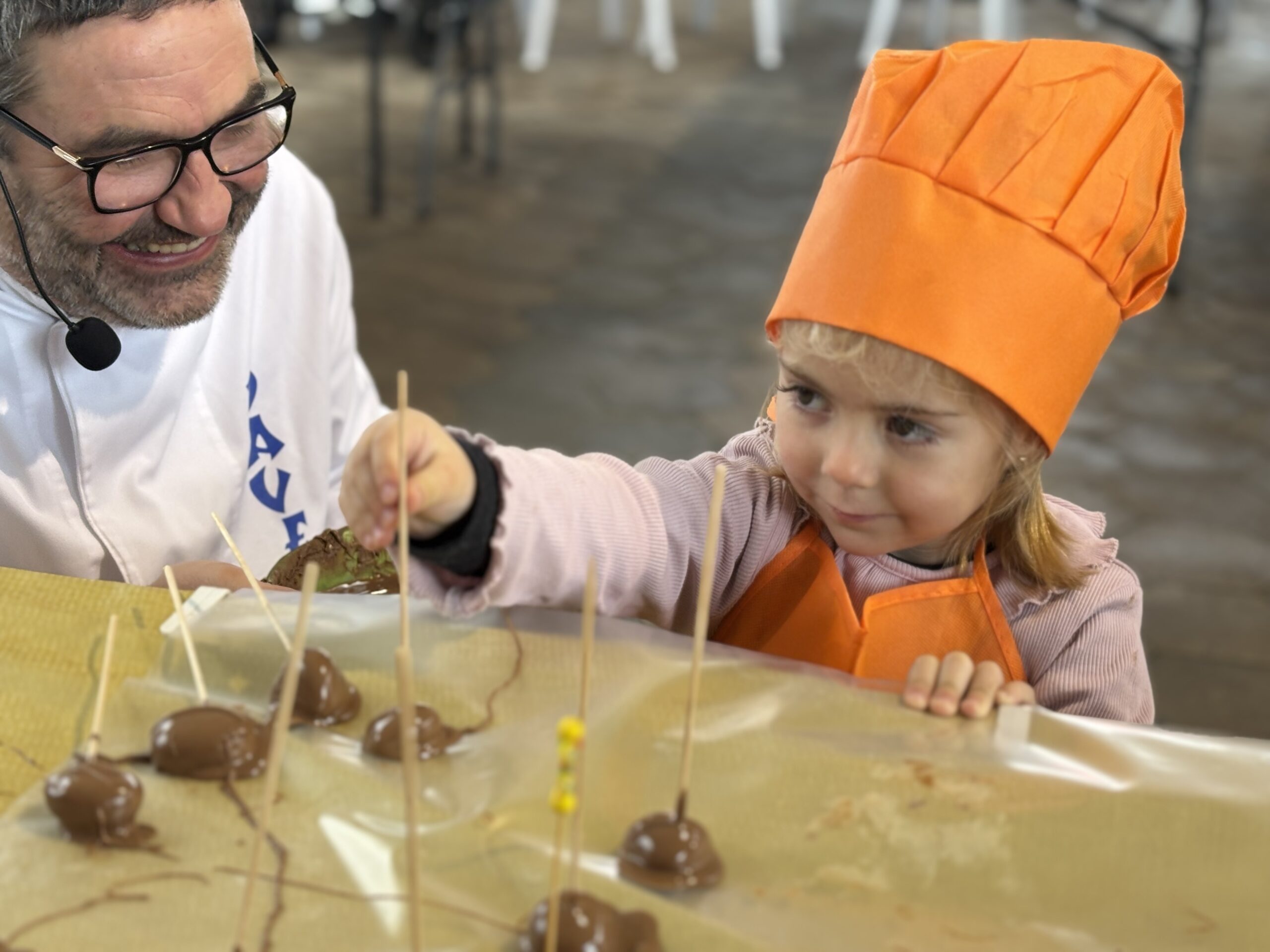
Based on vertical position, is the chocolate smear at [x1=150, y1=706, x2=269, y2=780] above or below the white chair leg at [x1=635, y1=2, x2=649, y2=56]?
above

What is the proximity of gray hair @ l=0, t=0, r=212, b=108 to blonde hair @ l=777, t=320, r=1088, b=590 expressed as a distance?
653 mm

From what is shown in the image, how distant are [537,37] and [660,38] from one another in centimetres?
56

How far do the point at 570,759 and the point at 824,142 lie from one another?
498 cm

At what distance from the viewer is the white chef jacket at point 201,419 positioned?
1.40 metres

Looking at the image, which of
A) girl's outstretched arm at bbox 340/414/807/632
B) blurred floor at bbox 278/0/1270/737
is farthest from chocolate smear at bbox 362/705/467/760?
blurred floor at bbox 278/0/1270/737

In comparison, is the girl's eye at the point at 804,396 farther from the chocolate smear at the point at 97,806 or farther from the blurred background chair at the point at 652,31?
the blurred background chair at the point at 652,31

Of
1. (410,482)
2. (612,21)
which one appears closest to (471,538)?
(410,482)

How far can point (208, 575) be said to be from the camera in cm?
120

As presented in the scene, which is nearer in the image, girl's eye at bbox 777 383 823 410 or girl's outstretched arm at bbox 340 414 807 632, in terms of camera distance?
girl's outstretched arm at bbox 340 414 807 632

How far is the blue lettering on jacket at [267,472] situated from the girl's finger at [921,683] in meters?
0.88

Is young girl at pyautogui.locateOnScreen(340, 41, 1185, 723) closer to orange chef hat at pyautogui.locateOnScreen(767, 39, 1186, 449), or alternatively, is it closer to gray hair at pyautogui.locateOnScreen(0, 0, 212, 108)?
orange chef hat at pyautogui.locateOnScreen(767, 39, 1186, 449)

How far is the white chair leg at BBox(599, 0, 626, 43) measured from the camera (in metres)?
6.74

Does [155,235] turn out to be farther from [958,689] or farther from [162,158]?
[958,689]

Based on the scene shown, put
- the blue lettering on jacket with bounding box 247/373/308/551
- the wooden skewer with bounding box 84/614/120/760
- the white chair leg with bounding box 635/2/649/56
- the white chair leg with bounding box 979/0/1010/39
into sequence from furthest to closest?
the white chair leg with bounding box 635/2/649/56 < the white chair leg with bounding box 979/0/1010/39 < the blue lettering on jacket with bounding box 247/373/308/551 < the wooden skewer with bounding box 84/614/120/760
